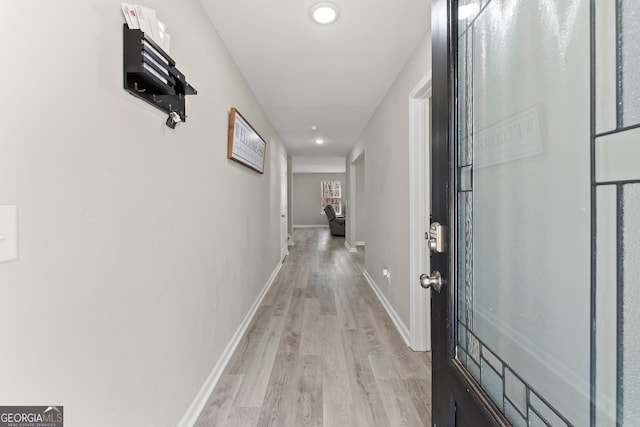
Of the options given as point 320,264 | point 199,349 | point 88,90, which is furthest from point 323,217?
point 88,90

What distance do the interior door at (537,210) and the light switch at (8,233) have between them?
112 cm

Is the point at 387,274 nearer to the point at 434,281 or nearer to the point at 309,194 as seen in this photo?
the point at 434,281

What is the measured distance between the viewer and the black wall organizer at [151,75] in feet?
3.11

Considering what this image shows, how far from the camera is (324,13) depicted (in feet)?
5.55

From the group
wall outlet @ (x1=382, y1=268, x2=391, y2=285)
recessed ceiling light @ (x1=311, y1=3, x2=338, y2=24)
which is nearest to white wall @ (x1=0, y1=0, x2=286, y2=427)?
recessed ceiling light @ (x1=311, y1=3, x2=338, y2=24)

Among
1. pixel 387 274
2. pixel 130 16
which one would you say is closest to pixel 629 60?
pixel 130 16

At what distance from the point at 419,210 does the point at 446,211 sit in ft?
4.38

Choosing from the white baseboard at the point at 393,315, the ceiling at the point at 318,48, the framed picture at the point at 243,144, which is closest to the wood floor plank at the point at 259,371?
the white baseboard at the point at 393,315

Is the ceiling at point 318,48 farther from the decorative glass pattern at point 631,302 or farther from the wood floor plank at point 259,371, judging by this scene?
the wood floor plank at point 259,371

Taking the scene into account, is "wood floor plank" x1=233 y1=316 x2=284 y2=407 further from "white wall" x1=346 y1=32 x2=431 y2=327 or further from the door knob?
the door knob

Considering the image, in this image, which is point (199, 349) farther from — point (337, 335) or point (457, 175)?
point (457, 175)

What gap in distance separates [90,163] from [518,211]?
1.17m

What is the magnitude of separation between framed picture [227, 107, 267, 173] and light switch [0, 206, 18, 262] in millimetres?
1535

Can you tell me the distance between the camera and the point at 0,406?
2.00 feet
